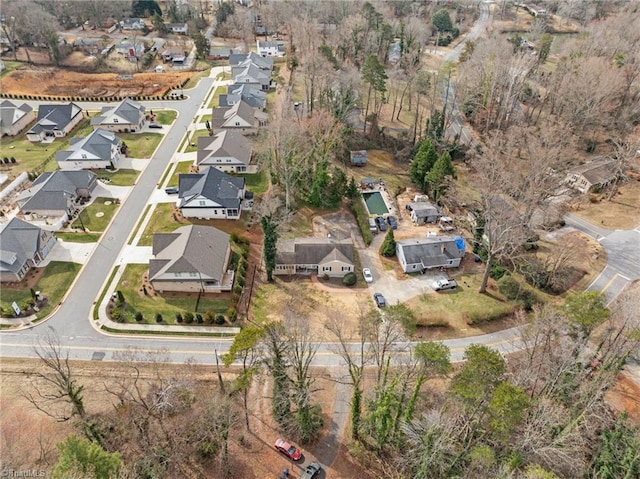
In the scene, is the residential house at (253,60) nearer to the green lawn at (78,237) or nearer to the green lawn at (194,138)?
the green lawn at (194,138)

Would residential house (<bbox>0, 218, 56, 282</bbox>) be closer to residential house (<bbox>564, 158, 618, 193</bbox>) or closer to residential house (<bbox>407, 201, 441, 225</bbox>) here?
residential house (<bbox>407, 201, 441, 225</bbox>)

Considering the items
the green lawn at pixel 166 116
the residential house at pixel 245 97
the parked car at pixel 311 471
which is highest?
the residential house at pixel 245 97

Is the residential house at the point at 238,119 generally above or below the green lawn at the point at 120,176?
above

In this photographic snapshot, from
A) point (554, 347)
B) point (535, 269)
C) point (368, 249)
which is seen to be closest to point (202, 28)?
point (368, 249)

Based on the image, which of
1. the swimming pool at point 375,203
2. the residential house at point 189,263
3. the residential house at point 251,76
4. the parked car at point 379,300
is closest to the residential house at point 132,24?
the residential house at point 251,76

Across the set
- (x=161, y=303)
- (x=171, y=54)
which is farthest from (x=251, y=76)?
(x=161, y=303)

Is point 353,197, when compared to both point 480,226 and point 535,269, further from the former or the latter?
point 535,269
